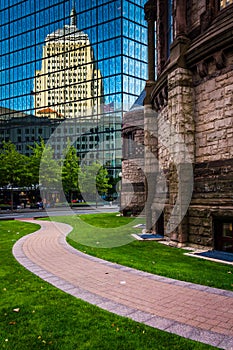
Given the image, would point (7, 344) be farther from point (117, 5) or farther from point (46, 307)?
point (117, 5)

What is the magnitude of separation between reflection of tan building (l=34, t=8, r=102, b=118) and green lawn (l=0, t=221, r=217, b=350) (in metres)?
60.5

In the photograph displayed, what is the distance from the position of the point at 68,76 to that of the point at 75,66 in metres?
2.95

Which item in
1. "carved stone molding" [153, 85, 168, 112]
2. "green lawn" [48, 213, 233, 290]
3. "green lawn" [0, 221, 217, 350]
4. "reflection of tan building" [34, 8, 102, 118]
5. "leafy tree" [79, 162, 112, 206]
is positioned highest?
"reflection of tan building" [34, 8, 102, 118]

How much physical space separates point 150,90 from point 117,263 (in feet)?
39.2

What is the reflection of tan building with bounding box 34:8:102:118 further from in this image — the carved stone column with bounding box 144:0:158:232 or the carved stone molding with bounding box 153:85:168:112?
the carved stone molding with bounding box 153:85:168:112

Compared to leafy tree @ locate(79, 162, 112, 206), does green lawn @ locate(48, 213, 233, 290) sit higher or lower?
lower

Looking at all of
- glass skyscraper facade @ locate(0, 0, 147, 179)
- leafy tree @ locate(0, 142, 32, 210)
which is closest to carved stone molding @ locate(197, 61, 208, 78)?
leafy tree @ locate(0, 142, 32, 210)

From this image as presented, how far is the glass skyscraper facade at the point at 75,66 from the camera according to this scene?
205ft

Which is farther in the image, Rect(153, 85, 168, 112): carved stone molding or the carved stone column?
the carved stone column

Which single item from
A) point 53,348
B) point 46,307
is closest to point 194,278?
point 46,307

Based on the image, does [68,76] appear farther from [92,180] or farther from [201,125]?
[201,125]

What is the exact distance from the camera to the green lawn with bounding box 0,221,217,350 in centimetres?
461

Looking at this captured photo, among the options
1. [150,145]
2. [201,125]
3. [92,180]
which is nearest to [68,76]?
[92,180]

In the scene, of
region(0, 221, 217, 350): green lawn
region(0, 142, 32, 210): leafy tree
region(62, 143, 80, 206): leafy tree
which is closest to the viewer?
region(0, 221, 217, 350): green lawn
